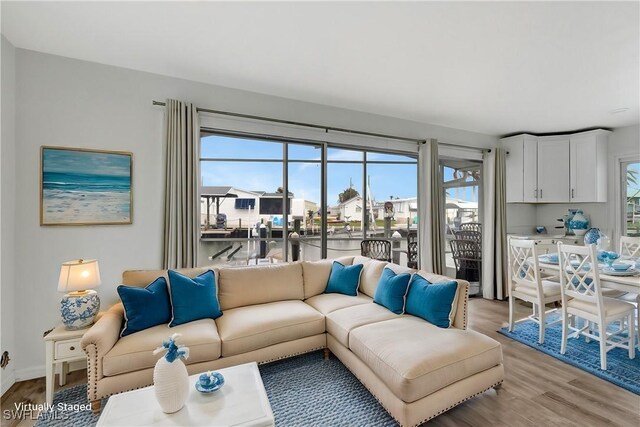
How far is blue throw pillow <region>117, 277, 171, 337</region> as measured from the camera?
221 cm

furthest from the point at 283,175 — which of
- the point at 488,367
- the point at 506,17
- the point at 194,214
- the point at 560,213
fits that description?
the point at 560,213

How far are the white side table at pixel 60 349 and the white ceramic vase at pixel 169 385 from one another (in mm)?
1122

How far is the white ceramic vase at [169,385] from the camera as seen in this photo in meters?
1.41

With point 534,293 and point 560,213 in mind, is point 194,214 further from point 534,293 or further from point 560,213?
point 560,213

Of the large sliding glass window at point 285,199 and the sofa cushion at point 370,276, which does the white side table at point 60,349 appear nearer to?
the large sliding glass window at point 285,199

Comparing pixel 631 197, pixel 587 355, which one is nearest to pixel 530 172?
pixel 631 197

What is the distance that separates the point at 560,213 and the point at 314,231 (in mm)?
4567

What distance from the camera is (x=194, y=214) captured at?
2.97m

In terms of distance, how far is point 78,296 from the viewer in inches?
87.8

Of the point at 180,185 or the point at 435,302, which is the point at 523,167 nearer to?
the point at 435,302

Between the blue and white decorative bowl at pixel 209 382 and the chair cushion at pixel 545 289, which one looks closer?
the blue and white decorative bowl at pixel 209 382

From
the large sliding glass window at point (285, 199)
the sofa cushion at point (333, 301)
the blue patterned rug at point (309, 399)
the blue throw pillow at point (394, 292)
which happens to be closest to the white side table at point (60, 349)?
the blue patterned rug at point (309, 399)

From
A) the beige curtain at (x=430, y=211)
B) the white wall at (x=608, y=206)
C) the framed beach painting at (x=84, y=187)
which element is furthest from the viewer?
the white wall at (x=608, y=206)

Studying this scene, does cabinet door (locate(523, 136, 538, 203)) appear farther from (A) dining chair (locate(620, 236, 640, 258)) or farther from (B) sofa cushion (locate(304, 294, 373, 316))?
(B) sofa cushion (locate(304, 294, 373, 316))
